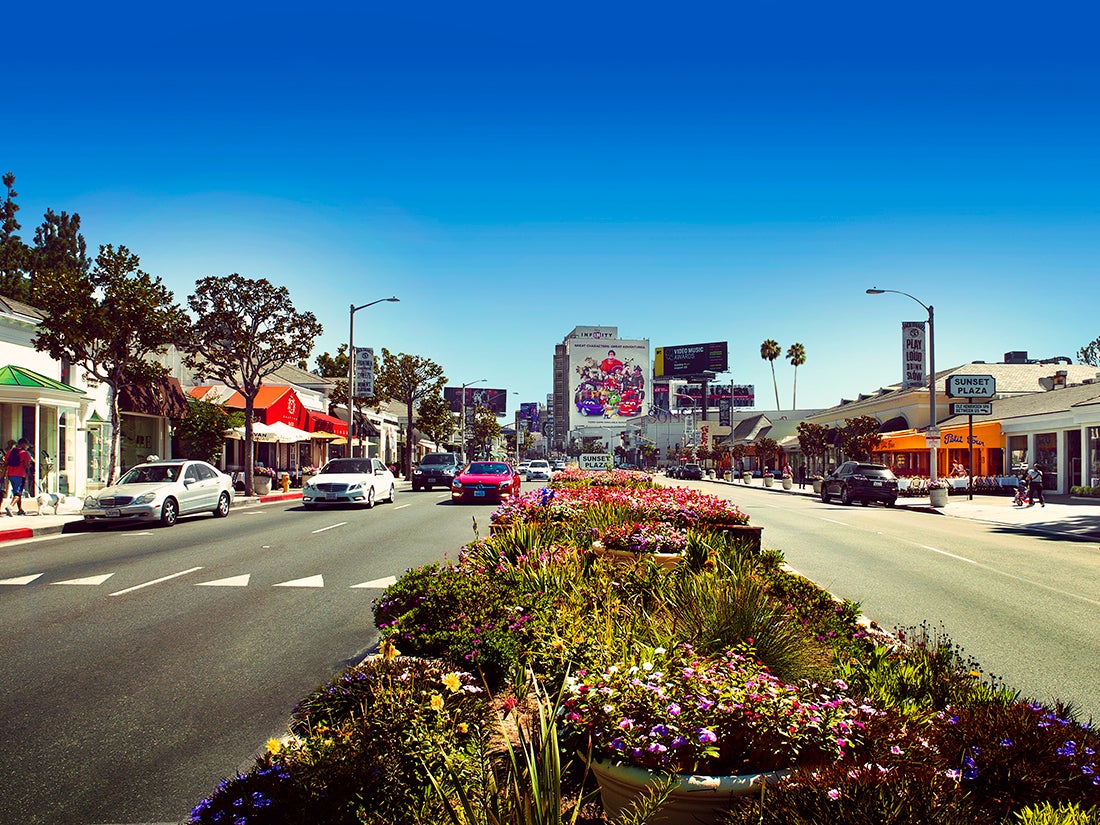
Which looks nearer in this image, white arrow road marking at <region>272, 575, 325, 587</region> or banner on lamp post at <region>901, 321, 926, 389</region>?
white arrow road marking at <region>272, 575, 325, 587</region>

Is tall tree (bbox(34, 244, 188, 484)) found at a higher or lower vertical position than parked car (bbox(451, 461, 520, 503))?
higher

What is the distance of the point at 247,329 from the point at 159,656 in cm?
2725

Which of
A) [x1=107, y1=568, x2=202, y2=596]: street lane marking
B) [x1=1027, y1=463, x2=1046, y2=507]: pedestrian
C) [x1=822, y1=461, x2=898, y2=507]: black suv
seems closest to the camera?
[x1=107, y1=568, x2=202, y2=596]: street lane marking

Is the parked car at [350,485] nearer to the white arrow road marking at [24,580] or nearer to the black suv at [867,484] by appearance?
the white arrow road marking at [24,580]

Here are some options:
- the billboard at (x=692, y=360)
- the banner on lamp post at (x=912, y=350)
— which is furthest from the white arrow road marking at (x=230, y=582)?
the billboard at (x=692, y=360)

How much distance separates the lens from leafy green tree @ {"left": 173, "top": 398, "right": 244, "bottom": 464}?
35.9 m

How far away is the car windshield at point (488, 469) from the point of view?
98.6 ft

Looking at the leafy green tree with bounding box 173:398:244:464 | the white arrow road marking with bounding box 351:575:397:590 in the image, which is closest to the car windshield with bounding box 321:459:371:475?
the leafy green tree with bounding box 173:398:244:464

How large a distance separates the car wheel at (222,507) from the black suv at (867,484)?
79.0 ft

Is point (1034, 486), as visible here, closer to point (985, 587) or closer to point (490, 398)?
point (985, 587)

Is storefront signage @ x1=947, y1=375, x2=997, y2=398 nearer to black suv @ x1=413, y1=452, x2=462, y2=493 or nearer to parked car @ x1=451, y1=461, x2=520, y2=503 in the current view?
black suv @ x1=413, y1=452, x2=462, y2=493

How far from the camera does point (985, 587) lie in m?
11.9

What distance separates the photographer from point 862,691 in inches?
172

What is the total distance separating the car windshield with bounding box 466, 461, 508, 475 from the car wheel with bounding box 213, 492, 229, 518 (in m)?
8.98
